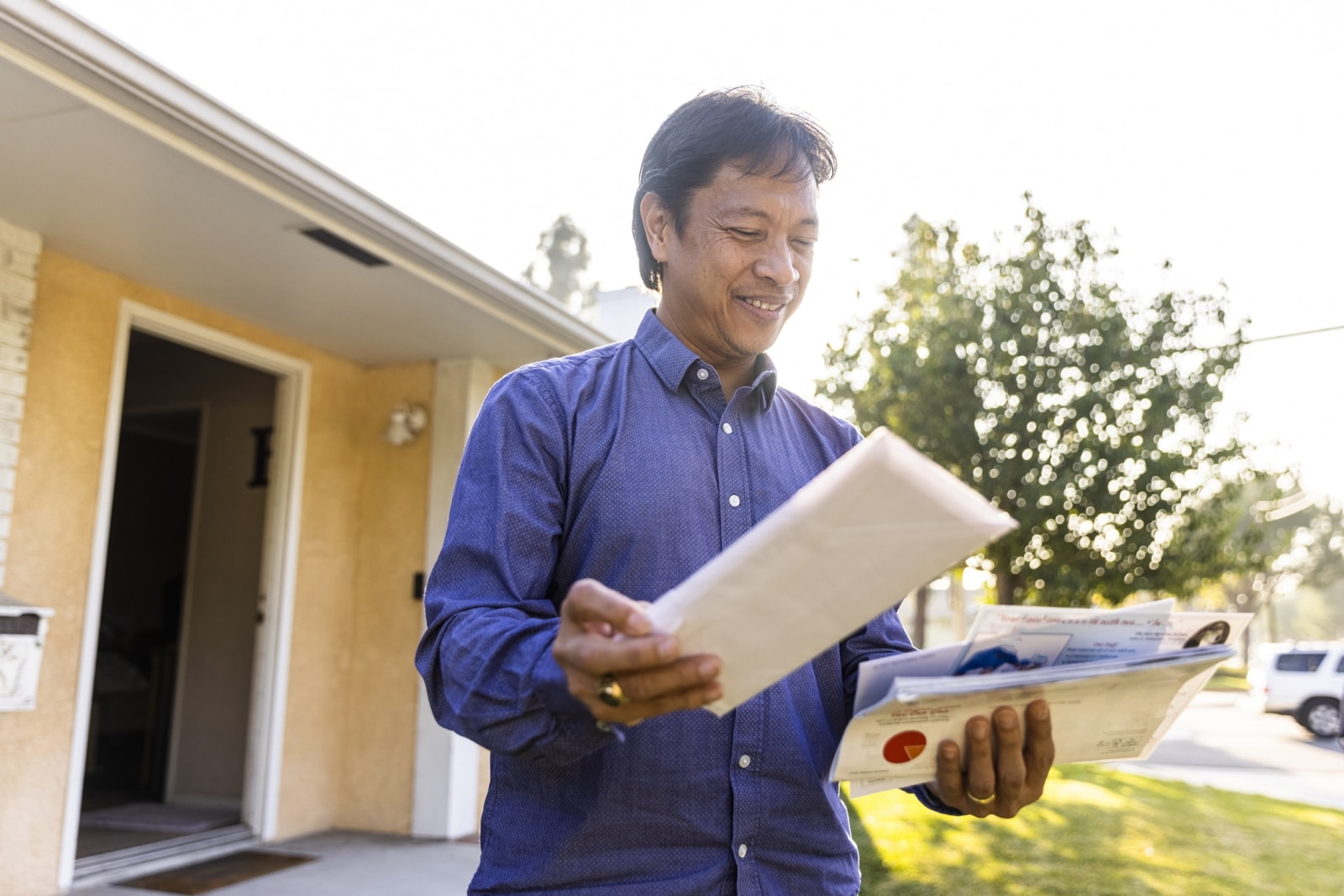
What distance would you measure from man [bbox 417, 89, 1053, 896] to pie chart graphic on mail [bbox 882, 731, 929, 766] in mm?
32

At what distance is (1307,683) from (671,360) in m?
18.7

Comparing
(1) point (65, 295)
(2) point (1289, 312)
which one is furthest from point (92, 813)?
(2) point (1289, 312)

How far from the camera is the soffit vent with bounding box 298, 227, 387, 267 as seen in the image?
4.04 meters

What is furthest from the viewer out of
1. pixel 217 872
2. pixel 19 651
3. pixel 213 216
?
pixel 217 872

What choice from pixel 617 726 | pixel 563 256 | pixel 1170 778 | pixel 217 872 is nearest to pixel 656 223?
pixel 617 726

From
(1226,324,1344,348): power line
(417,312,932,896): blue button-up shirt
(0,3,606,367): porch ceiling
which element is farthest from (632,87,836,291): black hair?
(1226,324,1344,348): power line

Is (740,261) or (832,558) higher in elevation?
(740,261)

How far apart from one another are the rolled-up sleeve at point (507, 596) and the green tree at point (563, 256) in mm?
5129

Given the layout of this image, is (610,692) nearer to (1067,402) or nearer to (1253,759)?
(1067,402)

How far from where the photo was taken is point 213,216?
391 cm

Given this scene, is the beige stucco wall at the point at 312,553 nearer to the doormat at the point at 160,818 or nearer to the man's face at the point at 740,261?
the doormat at the point at 160,818

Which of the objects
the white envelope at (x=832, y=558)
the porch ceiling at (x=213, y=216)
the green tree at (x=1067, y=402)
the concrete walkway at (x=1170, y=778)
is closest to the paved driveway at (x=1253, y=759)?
the concrete walkway at (x=1170, y=778)

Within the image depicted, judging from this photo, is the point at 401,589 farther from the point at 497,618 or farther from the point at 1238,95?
the point at 1238,95

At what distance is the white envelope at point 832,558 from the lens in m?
0.75
